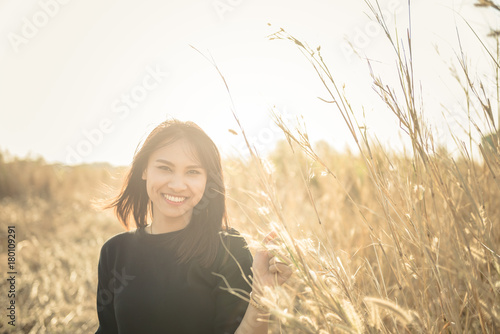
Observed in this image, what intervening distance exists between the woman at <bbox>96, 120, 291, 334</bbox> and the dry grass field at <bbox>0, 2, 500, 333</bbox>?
0.56 feet

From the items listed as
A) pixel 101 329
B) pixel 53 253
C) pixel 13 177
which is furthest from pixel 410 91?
pixel 13 177

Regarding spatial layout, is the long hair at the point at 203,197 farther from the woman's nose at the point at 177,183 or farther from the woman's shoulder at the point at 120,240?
the woman's shoulder at the point at 120,240

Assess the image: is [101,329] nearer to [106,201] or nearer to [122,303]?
[122,303]

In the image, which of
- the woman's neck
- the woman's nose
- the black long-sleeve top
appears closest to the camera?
the black long-sleeve top

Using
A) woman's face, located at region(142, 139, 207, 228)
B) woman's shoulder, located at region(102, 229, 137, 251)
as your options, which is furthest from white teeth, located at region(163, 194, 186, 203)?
woman's shoulder, located at region(102, 229, 137, 251)

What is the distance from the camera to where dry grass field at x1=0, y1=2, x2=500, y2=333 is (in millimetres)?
872

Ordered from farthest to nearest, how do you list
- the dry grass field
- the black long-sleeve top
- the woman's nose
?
1. the woman's nose
2. the black long-sleeve top
3. the dry grass field

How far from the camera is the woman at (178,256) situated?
61.2 inches

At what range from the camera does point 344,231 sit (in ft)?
8.77

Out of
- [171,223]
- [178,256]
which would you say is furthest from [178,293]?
[171,223]

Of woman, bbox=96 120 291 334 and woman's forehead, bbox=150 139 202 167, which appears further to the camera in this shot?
woman's forehead, bbox=150 139 202 167

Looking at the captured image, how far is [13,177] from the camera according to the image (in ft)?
25.1

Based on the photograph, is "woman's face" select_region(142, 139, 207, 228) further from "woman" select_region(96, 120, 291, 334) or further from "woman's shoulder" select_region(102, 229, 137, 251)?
"woman's shoulder" select_region(102, 229, 137, 251)

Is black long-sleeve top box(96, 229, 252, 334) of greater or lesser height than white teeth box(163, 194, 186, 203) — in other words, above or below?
below
